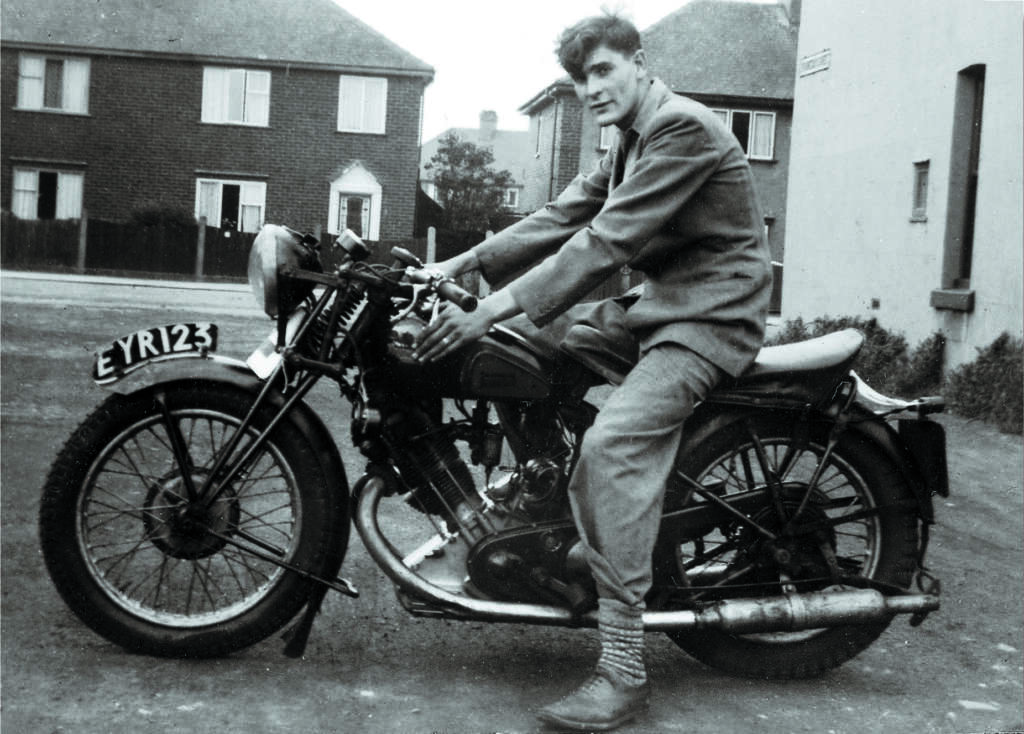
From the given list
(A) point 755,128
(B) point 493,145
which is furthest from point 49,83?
(B) point 493,145

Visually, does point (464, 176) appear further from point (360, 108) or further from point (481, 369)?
point (481, 369)

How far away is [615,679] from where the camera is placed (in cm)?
324

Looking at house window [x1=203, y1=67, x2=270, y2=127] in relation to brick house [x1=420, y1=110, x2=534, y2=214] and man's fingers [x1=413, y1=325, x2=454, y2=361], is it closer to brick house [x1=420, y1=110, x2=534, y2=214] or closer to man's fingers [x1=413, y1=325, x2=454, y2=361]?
brick house [x1=420, y1=110, x2=534, y2=214]

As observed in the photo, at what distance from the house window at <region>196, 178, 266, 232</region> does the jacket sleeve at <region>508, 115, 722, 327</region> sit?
25.7 feet

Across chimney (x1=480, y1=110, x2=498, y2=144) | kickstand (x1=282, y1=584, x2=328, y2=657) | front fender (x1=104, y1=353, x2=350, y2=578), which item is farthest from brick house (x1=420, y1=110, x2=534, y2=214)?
kickstand (x1=282, y1=584, x2=328, y2=657)

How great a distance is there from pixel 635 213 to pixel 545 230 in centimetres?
62

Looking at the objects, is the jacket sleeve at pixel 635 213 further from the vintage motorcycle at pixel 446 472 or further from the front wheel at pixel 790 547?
the front wheel at pixel 790 547

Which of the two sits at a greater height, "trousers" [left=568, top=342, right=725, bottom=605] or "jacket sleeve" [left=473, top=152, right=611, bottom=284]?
"jacket sleeve" [left=473, top=152, right=611, bottom=284]

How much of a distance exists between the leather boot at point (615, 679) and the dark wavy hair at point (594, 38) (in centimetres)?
152

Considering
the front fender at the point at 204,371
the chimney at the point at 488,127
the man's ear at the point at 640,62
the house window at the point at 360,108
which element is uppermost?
the chimney at the point at 488,127

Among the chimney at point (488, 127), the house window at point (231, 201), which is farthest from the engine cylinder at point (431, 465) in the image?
the chimney at point (488, 127)

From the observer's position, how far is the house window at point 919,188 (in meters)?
12.6

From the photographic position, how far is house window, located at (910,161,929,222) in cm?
1257

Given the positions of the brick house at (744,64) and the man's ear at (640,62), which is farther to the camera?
the brick house at (744,64)
